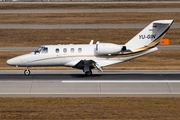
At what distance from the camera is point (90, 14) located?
7075 cm

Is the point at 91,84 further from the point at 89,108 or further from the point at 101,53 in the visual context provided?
the point at 89,108

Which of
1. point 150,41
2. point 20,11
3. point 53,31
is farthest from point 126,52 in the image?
point 20,11

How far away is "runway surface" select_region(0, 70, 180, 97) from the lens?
32000mm

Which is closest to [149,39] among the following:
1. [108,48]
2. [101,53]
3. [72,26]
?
[108,48]

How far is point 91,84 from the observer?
34.4m

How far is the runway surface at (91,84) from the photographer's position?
105 feet

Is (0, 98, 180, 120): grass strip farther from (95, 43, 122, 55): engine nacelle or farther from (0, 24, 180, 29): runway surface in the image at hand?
(0, 24, 180, 29): runway surface

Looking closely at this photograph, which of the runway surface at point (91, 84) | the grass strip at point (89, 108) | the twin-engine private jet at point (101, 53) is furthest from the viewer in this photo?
the twin-engine private jet at point (101, 53)

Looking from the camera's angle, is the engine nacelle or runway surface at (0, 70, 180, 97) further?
the engine nacelle

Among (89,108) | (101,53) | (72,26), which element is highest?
(72,26)

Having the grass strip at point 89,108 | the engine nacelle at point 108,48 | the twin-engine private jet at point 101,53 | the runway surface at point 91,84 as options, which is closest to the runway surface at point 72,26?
the runway surface at point 91,84

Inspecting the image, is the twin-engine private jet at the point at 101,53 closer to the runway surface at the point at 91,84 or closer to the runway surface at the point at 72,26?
the runway surface at the point at 91,84

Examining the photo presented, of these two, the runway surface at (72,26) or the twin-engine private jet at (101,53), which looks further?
the runway surface at (72,26)

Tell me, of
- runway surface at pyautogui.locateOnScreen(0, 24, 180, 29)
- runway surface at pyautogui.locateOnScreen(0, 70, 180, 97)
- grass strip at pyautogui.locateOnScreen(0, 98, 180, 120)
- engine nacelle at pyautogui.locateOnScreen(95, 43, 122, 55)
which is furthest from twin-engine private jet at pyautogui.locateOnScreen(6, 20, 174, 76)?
runway surface at pyautogui.locateOnScreen(0, 24, 180, 29)
